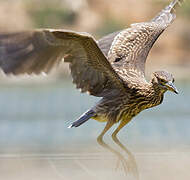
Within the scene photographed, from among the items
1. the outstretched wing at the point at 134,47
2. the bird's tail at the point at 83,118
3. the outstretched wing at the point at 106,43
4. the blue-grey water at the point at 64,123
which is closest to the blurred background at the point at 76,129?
the blue-grey water at the point at 64,123

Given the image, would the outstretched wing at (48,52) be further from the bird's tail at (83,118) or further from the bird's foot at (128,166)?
the bird's foot at (128,166)

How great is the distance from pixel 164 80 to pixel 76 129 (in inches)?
135

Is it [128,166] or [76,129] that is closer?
[128,166]

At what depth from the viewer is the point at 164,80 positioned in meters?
6.83

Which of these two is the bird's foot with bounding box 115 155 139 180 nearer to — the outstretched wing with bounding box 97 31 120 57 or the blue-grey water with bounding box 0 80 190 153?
the blue-grey water with bounding box 0 80 190 153

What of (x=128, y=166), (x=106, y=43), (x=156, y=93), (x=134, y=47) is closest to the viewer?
(x=128, y=166)

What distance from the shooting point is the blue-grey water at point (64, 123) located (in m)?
8.28

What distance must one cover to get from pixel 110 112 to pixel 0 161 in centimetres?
120

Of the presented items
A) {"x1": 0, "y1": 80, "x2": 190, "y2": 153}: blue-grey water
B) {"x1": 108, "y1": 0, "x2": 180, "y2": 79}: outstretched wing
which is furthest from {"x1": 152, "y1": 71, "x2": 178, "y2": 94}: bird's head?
{"x1": 0, "y1": 80, "x2": 190, "y2": 153}: blue-grey water

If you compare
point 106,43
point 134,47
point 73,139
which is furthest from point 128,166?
point 73,139

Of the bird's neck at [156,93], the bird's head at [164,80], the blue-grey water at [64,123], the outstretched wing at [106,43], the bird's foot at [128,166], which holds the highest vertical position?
the bird's head at [164,80]

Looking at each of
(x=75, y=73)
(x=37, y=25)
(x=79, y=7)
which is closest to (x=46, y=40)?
(x=75, y=73)

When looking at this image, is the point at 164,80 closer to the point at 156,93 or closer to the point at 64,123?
the point at 156,93

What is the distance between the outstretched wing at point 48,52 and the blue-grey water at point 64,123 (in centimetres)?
140
